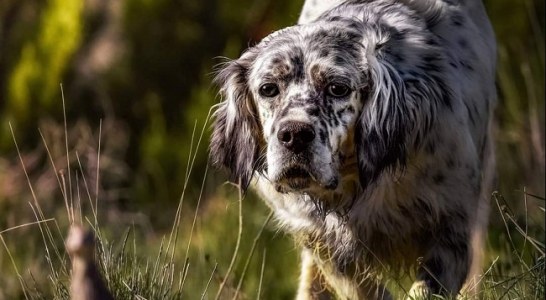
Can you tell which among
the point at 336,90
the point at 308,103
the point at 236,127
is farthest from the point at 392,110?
the point at 236,127

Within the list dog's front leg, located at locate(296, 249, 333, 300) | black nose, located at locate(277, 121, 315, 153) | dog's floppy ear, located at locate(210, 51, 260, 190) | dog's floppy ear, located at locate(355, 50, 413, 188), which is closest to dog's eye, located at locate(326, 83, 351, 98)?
dog's floppy ear, located at locate(355, 50, 413, 188)

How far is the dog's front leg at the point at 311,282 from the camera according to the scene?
609cm

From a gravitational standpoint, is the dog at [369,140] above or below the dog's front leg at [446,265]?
above

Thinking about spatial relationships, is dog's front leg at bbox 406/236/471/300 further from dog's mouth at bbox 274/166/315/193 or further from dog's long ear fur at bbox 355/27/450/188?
dog's mouth at bbox 274/166/315/193

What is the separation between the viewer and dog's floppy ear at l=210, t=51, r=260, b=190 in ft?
17.9

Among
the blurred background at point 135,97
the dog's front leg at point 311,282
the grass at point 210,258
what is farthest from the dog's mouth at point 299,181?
the blurred background at point 135,97

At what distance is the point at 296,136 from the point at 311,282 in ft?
4.37

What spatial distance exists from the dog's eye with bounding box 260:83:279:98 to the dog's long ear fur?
311mm

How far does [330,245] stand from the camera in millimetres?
5637

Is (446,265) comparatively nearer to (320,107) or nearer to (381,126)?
(381,126)

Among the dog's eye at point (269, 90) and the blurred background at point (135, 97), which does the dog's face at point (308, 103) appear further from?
the blurred background at point (135, 97)

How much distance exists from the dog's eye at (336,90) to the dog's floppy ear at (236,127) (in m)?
0.39

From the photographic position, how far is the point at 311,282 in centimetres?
613

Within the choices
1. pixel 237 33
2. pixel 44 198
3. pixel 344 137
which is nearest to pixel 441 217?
pixel 344 137
